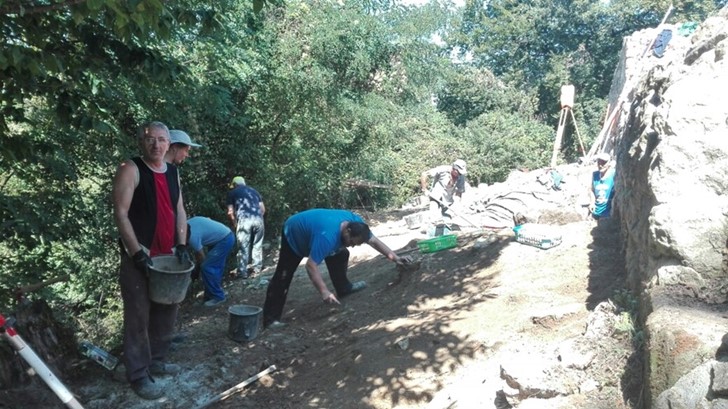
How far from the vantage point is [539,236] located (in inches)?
229

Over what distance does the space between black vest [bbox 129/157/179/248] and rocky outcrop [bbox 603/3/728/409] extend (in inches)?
119

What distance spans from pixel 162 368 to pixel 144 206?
1.27 m

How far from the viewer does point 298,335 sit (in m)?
5.27

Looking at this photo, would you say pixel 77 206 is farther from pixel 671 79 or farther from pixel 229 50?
pixel 671 79

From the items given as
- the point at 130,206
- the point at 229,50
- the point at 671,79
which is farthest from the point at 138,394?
the point at 229,50

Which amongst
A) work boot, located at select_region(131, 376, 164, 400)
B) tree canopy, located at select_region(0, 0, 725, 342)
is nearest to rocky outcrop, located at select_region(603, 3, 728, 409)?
tree canopy, located at select_region(0, 0, 725, 342)

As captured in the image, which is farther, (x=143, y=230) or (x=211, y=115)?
(x=211, y=115)

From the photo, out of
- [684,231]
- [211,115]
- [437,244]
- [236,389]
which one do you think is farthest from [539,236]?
[211,115]

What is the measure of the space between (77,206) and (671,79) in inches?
216

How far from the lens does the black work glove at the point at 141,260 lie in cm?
375

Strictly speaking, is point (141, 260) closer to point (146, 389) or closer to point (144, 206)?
point (144, 206)

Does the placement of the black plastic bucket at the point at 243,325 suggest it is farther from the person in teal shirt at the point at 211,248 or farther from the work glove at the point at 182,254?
the person in teal shirt at the point at 211,248

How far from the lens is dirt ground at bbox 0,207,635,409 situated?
3.81 m

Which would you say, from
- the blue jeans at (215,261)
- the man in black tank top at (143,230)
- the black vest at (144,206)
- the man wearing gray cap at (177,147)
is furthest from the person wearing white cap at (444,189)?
the black vest at (144,206)
